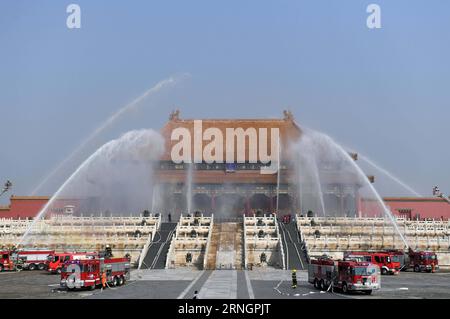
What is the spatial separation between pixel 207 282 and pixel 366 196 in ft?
196

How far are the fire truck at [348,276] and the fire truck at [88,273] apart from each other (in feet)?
43.1

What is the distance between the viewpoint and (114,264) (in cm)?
3916

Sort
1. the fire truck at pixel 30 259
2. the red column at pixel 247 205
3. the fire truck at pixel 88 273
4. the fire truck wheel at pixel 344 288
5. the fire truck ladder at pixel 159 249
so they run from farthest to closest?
1. the red column at pixel 247 205
2. the fire truck at pixel 30 259
3. the fire truck ladder at pixel 159 249
4. the fire truck at pixel 88 273
5. the fire truck wheel at pixel 344 288

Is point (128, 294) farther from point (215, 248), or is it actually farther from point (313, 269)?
point (215, 248)

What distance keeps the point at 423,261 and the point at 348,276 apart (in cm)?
2149

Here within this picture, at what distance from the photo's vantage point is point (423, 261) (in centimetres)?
5288

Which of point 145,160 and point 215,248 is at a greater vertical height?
point 145,160

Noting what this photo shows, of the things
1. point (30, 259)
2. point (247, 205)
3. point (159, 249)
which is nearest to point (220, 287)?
point (159, 249)

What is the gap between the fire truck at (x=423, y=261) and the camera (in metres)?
52.5

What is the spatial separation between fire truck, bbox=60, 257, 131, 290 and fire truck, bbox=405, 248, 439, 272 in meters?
28.0

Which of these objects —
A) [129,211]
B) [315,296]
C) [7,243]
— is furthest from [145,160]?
[315,296]

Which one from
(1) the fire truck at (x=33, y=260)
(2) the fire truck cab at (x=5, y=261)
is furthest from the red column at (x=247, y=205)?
(2) the fire truck cab at (x=5, y=261)

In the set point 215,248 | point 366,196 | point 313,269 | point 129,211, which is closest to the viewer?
point 313,269

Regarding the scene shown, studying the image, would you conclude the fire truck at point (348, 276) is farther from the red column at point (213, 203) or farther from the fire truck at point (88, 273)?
the red column at point (213, 203)
